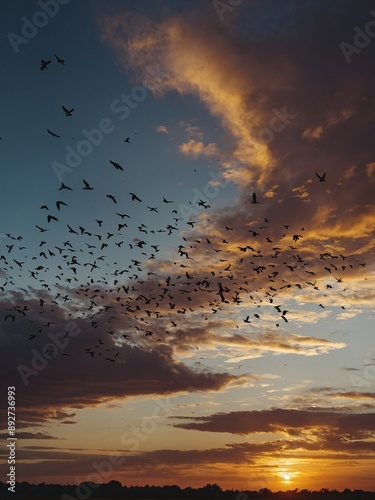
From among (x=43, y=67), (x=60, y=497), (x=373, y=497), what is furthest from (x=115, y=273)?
(x=373, y=497)

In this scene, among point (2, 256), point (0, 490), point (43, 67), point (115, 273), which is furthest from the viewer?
point (0, 490)

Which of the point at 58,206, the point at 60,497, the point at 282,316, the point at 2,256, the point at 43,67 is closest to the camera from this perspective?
the point at 43,67

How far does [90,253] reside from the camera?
54.9 metres

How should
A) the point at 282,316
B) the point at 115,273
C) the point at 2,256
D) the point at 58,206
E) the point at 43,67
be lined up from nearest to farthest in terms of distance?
1. the point at 43,67
2. the point at 58,206
3. the point at 282,316
4. the point at 2,256
5. the point at 115,273

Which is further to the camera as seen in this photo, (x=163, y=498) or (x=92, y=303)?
(x=163, y=498)

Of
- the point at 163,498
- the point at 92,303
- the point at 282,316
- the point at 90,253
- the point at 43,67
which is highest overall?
the point at 43,67

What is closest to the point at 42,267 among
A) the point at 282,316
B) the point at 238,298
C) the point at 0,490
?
the point at 238,298

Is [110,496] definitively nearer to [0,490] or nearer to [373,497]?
[0,490]

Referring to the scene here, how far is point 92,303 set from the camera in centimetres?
5862

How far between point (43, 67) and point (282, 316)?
28.8 m

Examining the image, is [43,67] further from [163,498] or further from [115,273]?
[163,498]

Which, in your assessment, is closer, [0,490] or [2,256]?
[2,256]

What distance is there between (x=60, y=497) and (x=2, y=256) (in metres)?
150

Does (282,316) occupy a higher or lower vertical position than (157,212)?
lower
